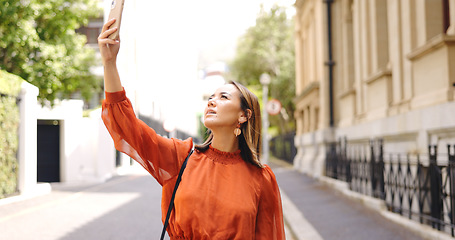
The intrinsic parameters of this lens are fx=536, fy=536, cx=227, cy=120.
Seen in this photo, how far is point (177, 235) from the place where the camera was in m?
2.81

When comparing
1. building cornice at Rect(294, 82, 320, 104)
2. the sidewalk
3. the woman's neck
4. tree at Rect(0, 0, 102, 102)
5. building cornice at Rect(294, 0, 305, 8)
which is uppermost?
building cornice at Rect(294, 0, 305, 8)

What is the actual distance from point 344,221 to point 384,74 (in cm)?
461

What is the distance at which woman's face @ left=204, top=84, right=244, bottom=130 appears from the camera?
2.85 meters

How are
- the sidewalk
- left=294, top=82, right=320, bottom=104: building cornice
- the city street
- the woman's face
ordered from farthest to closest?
left=294, top=82, right=320, bottom=104: building cornice
the sidewalk
the city street
the woman's face

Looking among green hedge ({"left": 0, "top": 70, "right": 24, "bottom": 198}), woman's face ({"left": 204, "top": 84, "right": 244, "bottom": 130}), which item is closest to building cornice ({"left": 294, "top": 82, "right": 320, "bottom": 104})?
green hedge ({"left": 0, "top": 70, "right": 24, "bottom": 198})

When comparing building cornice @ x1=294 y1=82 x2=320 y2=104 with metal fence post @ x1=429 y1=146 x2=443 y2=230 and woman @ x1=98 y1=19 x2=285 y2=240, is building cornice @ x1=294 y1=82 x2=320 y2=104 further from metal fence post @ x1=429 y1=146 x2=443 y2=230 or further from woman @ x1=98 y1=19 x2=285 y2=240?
woman @ x1=98 y1=19 x2=285 y2=240

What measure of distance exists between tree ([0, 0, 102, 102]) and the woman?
236 cm

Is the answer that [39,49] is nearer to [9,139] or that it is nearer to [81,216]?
[9,139]

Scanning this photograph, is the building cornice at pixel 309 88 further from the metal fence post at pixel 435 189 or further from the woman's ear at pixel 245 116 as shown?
the woman's ear at pixel 245 116

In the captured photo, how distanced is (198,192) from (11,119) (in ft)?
14.0

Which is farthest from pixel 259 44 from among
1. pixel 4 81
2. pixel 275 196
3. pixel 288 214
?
pixel 275 196

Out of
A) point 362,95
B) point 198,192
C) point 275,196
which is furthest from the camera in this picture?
point 362,95

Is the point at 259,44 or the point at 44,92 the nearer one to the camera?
the point at 44,92

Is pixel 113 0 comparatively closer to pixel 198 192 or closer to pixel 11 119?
pixel 198 192
